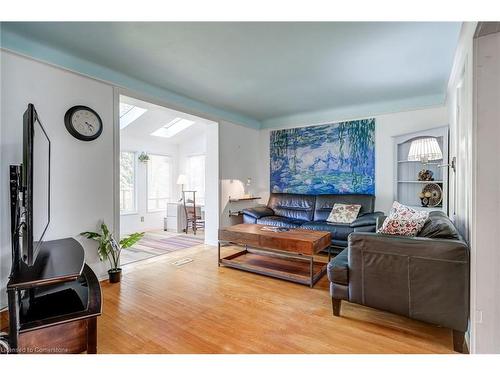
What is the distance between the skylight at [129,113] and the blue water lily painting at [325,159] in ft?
9.60

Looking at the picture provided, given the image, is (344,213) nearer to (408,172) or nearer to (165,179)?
(408,172)

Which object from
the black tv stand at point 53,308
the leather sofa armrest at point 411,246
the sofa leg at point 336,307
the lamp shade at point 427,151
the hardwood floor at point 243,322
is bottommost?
the hardwood floor at point 243,322

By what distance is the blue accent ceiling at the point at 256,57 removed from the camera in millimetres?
2186

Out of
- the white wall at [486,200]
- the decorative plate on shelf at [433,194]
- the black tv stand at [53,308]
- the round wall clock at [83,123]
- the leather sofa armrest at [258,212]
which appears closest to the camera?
the black tv stand at [53,308]

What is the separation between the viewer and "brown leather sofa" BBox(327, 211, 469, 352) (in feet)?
5.55

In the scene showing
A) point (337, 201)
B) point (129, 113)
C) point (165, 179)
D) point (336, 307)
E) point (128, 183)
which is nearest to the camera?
point (336, 307)

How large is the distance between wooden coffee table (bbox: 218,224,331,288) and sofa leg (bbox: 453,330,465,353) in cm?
127

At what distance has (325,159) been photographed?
489 centimetres

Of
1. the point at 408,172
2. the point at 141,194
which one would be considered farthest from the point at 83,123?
the point at 408,172

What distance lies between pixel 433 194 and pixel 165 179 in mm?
6092

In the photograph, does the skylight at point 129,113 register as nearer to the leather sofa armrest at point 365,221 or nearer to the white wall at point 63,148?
the white wall at point 63,148

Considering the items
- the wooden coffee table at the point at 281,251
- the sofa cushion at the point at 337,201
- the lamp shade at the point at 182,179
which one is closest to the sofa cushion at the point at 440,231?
the wooden coffee table at the point at 281,251

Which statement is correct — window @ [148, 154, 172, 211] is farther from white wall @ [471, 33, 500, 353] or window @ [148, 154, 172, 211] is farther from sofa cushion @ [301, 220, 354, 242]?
white wall @ [471, 33, 500, 353]

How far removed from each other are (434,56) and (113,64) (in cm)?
351
